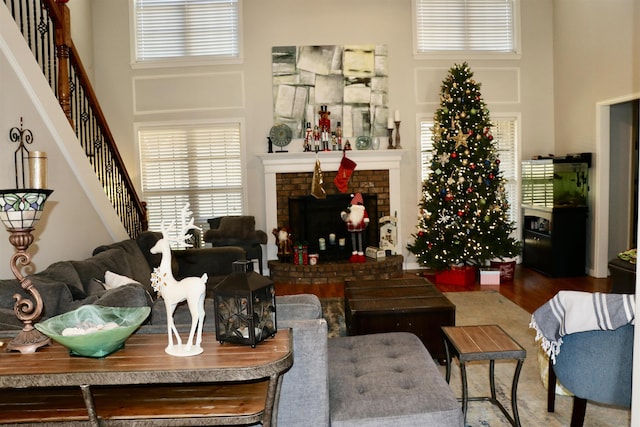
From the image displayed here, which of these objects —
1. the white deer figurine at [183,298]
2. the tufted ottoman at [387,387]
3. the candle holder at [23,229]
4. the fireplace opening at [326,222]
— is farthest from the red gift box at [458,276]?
the candle holder at [23,229]

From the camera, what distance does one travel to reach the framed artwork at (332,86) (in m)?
7.30

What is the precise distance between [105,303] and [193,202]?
5188 mm

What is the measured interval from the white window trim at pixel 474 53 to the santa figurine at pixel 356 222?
2.17 metres

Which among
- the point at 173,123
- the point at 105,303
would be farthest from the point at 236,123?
the point at 105,303

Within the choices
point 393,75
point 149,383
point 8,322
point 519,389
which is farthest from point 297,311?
point 393,75

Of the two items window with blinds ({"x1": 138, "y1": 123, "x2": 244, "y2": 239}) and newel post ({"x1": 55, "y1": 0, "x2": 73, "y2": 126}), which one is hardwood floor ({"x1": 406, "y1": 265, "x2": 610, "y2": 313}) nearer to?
window with blinds ({"x1": 138, "y1": 123, "x2": 244, "y2": 239})

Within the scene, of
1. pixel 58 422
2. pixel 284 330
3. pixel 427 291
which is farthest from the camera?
pixel 427 291

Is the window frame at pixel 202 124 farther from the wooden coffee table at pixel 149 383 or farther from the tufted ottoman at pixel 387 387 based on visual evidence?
the wooden coffee table at pixel 149 383

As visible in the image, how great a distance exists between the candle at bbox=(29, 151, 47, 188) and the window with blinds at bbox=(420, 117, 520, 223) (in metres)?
5.67

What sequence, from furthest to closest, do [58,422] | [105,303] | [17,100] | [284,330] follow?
[17,100], [105,303], [284,330], [58,422]

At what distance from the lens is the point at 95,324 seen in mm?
1983

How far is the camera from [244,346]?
189 cm

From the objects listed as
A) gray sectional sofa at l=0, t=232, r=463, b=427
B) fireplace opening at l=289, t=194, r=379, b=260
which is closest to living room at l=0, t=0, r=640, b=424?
fireplace opening at l=289, t=194, r=379, b=260

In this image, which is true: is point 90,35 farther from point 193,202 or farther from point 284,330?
point 284,330
